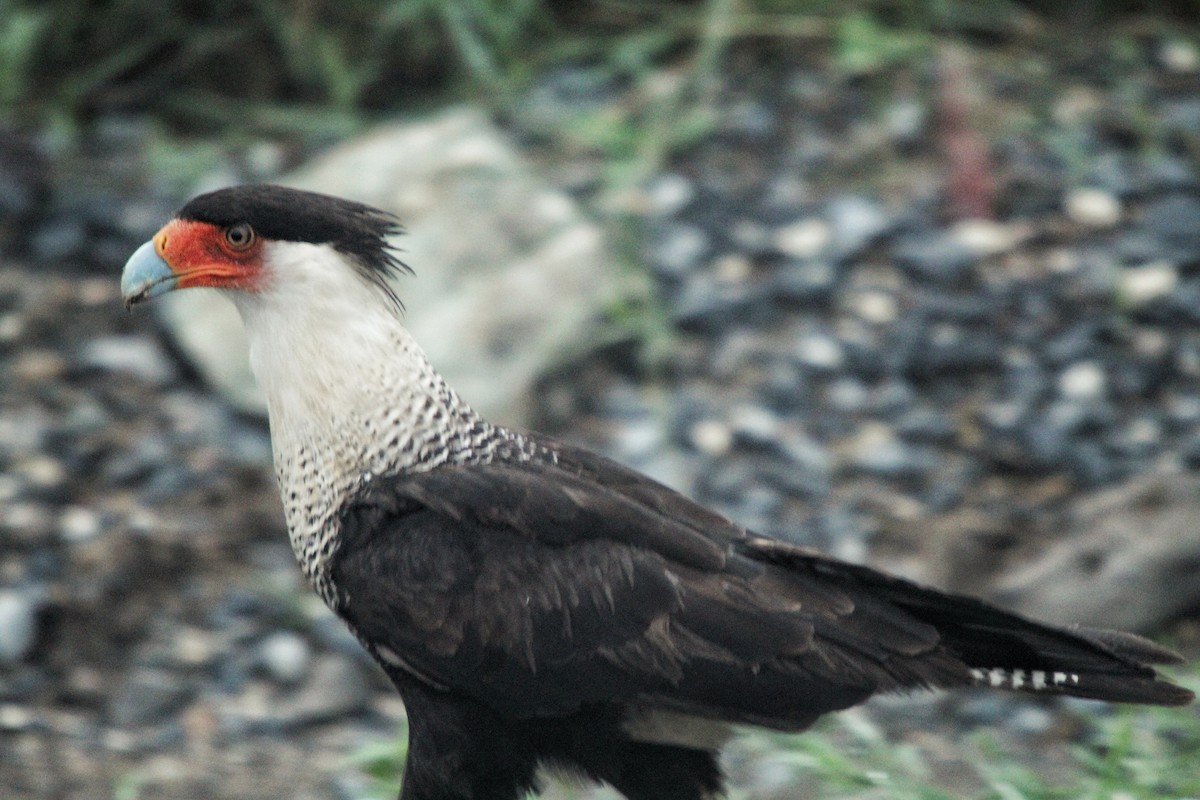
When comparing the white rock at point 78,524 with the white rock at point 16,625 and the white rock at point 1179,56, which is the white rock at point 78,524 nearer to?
the white rock at point 16,625

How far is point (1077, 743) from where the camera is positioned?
4.16 meters

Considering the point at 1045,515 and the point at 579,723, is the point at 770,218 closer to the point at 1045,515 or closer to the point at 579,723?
the point at 1045,515

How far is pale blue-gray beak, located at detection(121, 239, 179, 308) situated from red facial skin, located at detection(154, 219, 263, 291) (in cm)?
1

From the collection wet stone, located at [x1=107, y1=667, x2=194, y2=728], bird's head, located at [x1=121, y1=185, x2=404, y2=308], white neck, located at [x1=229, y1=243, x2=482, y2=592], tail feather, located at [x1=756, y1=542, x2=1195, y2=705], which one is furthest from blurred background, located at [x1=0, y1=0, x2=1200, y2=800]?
bird's head, located at [x1=121, y1=185, x2=404, y2=308]

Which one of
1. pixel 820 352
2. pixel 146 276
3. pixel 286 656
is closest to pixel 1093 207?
pixel 820 352

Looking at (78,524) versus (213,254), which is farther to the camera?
(78,524)

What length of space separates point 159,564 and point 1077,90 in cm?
327

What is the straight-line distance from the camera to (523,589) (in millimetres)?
3104

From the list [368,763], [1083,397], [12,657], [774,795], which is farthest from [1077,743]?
[12,657]

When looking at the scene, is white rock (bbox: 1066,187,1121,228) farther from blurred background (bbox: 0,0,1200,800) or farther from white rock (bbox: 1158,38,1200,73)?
white rock (bbox: 1158,38,1200,73)

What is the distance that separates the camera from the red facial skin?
10.8ft

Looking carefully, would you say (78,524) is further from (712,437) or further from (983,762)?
(983,762)

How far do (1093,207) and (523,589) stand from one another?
10.3 ft

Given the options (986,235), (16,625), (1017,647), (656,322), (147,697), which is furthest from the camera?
(986,235)
